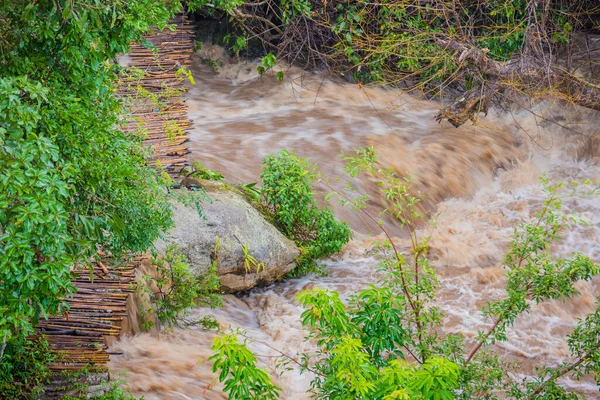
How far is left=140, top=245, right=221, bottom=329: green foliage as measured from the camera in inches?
218

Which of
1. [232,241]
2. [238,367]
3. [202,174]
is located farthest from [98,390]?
[202,174]

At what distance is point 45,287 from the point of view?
2.65 m

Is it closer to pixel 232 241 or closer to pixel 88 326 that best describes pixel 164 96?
pixel 232 241

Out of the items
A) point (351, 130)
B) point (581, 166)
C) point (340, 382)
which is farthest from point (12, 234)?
point (581, 166)

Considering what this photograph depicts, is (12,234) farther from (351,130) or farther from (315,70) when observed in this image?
(315,70)

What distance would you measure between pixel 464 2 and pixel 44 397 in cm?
836

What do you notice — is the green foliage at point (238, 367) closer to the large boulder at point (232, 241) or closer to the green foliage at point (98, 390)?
the green foliage at point (98, 390)

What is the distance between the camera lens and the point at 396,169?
896 cm

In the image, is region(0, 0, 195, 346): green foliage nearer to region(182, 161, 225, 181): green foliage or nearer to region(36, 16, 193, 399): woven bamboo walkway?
region(36, 16, 193, 399): woven bamboo walkway

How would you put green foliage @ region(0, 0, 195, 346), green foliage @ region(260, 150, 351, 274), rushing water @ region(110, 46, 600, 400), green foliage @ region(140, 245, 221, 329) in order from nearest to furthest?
green foliage @ region(0, 0, 195, 346) → rushing water @ region(110, 46, 600, 400) → green foliage @ region(140, 245, 221, 329) → green foliage @ region(260, 150, 351, 274)

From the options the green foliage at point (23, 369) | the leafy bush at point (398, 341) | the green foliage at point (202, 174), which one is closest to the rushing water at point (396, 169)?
the green foliage at point (23, 369)

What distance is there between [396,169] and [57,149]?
6581 millimetres

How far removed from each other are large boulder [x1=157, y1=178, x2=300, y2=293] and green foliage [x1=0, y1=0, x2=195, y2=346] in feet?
8.28

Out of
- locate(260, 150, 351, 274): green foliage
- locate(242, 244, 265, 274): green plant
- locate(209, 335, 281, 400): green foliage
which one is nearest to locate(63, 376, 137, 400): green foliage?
locate(209, 335, 281, 400): green foliage
